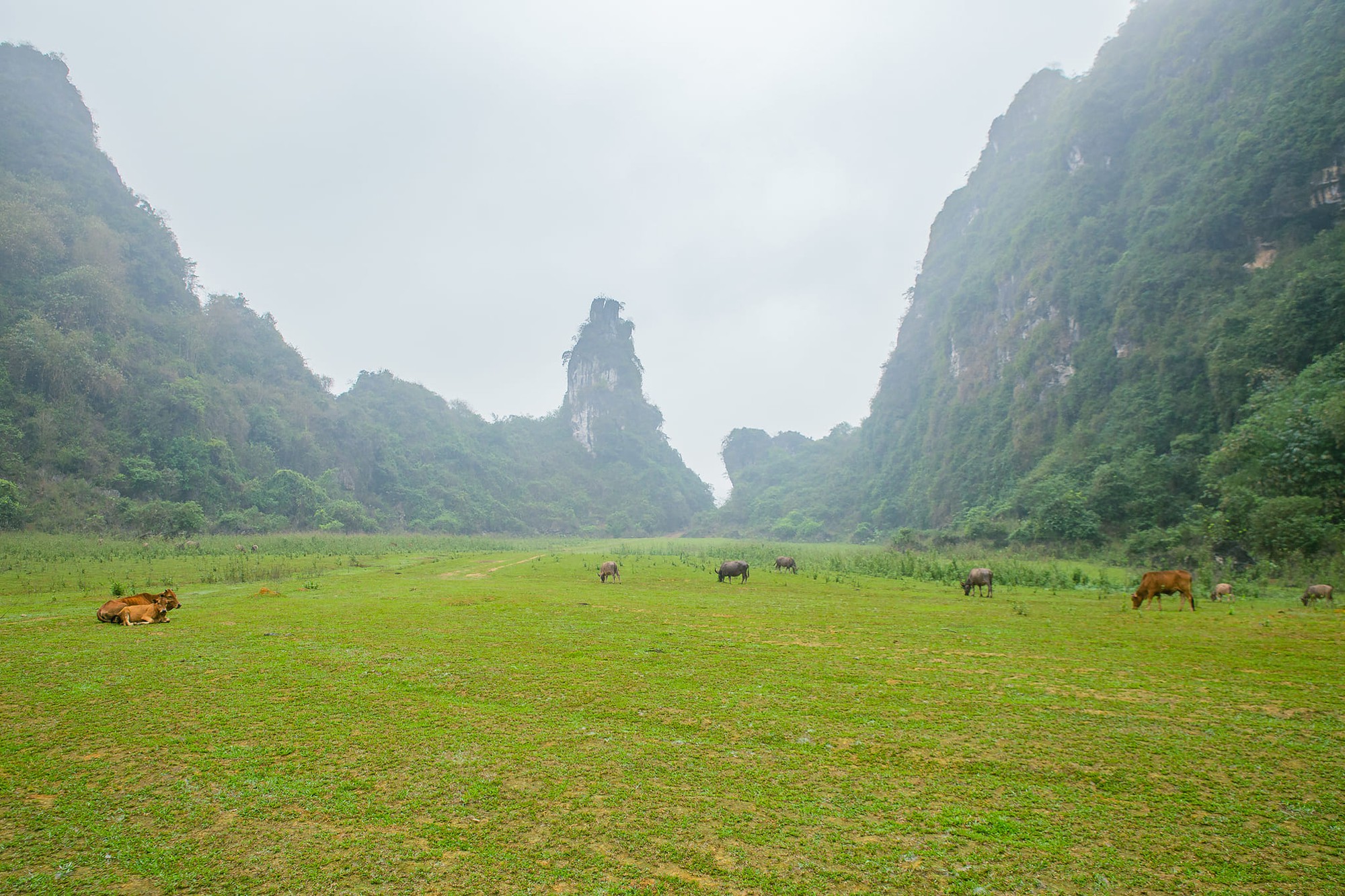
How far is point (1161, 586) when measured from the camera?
12.4 m

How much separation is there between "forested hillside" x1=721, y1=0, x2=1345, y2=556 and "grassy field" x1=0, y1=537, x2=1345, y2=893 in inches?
608

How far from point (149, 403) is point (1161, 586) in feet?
199

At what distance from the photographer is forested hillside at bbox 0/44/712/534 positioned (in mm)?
35969

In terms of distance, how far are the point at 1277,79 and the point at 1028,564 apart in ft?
128

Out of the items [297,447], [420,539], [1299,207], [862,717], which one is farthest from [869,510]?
[862,717]

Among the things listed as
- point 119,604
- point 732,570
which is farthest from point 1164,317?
point 119,604

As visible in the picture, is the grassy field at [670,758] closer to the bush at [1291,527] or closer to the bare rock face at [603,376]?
the bush at [1291,527]

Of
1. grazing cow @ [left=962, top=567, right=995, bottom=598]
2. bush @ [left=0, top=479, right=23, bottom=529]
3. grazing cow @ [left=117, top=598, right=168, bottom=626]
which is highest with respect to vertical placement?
bush @ [left=0, top=479, right=23, bottom=529]

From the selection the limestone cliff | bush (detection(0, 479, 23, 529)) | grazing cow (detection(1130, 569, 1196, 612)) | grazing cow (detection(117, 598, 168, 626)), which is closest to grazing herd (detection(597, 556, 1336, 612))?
grazing cow (detection(1130, 569, 1196, 612))

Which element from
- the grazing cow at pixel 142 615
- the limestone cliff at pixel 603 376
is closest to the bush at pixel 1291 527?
the grazing cow at pixel 142 615

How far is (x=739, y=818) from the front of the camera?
372cm

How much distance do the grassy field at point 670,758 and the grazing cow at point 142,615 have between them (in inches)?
25.9

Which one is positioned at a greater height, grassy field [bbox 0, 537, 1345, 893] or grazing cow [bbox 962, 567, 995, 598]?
grassy field [bbox 0, 537, 1345, 893]

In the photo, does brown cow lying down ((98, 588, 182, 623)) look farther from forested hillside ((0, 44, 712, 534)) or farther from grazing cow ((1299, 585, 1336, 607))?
forested hillside ((0, 44, 712, 534))
